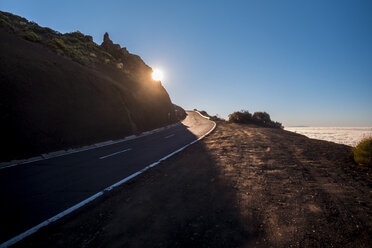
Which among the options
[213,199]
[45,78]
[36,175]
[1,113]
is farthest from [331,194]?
[45,78]

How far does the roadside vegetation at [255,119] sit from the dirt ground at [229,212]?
844 inches

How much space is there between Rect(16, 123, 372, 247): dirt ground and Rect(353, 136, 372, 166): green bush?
58 cm

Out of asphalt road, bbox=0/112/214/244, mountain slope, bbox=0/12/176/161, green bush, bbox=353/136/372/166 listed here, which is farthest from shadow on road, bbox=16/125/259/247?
mountain slope, bbox=0/12/176/161

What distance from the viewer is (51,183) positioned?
5180 millimetres

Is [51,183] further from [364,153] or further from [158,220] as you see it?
[364,153]

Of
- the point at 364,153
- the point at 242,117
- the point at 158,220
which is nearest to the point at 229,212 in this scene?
the point at 158,220

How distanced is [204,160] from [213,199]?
3347 millimetres

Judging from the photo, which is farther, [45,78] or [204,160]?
[45,78]

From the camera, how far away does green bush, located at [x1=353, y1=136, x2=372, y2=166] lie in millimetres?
6117

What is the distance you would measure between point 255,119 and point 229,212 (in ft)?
85.7

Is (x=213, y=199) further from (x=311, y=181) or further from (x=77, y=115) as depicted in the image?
(x=77, y=115)

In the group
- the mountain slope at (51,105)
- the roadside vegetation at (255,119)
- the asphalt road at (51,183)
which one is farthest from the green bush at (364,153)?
the roadside vegetation at (255,119)

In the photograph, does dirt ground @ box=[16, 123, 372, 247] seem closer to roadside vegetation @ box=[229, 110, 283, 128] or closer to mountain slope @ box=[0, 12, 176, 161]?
mountain slope @ box=[0, 12, 176, 161]

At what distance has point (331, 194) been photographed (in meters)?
4.07
